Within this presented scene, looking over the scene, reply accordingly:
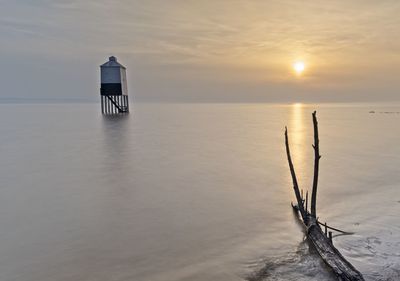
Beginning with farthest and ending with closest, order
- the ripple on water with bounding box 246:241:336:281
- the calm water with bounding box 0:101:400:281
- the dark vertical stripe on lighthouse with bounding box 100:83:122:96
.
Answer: the dark vertical stripe on lighthouse with bounding box 100:83:122:96 → the calm water with bounding box 0:101:400:281 → the ripple on water with bounding box 246:241:336:281

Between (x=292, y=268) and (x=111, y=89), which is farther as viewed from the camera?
(x=111, y=89)

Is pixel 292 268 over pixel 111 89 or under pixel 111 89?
under

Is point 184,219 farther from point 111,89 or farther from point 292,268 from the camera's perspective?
point 111,89

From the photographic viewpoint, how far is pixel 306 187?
684 inches

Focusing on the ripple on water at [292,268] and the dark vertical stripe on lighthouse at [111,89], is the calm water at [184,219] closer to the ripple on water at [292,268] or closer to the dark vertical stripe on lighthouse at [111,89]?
the ripple on water at [292,268]

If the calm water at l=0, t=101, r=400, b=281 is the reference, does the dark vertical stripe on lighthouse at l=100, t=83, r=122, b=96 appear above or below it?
above

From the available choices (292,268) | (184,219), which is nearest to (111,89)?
(184,219)

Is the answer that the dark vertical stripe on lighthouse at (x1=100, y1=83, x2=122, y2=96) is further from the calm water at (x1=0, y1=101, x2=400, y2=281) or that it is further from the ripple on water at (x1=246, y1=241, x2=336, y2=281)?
the ripple on water at (x1=246, y1=241, x2=336, y2=281)

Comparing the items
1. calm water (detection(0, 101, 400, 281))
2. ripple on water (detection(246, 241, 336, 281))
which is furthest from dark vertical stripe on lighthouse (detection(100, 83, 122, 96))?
ripple on water (detection(246, 241, 336, 281))

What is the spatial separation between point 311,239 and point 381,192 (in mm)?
8537

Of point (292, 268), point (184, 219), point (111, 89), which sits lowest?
point (292, 268)

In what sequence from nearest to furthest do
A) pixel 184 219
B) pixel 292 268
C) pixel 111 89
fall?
pixel 292 268 < pixel 184 219 < pixel 111 89

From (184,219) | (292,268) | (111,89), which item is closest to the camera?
(292,268)

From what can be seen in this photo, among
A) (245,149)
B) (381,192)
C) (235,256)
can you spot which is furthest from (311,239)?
(245,149)
